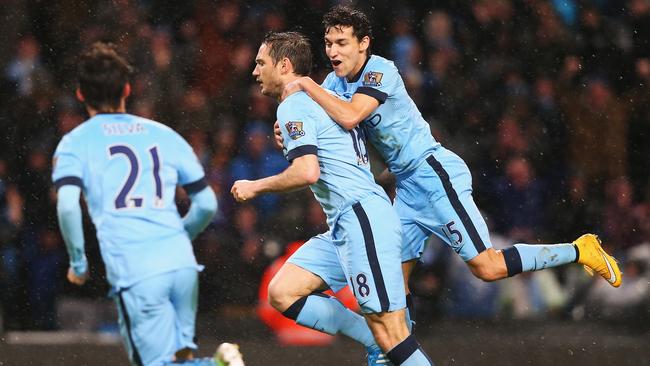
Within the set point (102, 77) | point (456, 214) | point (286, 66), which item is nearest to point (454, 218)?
point (456, 214)

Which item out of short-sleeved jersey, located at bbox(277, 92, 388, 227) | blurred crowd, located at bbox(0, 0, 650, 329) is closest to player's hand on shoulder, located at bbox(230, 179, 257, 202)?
short-sleeved jersey, located at bbox(277, 92, 388, 227)

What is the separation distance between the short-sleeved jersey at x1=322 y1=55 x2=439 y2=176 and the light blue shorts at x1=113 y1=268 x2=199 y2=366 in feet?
5.22

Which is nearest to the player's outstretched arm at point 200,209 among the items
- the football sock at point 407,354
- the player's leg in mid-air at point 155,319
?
the player's leg in mid-air at point 155,319

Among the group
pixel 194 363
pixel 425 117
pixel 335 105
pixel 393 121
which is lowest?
pixel 194 363

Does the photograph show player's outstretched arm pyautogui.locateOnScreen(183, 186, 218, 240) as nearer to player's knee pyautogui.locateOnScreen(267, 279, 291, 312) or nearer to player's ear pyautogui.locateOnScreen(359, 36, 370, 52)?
player's knee pyautogui.locateOnScreen(267, 279, 291, 312)

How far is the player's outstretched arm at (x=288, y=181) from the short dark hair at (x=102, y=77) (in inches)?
30.2

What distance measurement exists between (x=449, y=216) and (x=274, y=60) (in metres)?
1.15

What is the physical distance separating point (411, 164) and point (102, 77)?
6.08 feet

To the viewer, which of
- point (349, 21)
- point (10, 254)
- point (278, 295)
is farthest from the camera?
point (10, 254)

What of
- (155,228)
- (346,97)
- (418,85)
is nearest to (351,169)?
(346,97)

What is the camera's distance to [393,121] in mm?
5293

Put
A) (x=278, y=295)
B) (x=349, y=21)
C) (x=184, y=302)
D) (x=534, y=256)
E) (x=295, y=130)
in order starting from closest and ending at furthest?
(x=184, y=302), (x=295, y=130), (x=278, y=295), (x=349, y=21), (x=534, y=256)

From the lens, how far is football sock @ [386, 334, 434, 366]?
190 inches

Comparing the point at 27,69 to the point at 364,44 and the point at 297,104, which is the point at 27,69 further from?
the point at 297,104
